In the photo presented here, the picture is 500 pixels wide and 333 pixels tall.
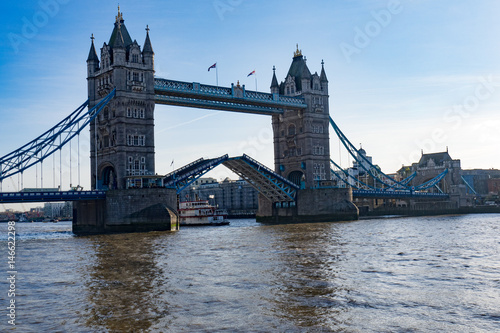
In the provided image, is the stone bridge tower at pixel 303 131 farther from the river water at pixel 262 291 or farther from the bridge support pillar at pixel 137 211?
the river water at pixel 262 291

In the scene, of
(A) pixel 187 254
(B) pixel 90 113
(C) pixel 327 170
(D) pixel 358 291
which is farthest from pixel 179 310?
(C) pixel 327 170

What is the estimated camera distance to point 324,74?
9850cm

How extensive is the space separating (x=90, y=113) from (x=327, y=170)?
4460cm

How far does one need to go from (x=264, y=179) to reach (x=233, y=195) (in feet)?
279

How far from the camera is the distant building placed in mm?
164500

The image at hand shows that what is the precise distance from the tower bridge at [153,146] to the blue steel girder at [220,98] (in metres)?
0.16

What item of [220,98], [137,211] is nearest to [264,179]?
[220,98]

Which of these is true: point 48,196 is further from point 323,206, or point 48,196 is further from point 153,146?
point 323,206

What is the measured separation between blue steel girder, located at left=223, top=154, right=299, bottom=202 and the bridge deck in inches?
915

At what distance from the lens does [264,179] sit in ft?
291

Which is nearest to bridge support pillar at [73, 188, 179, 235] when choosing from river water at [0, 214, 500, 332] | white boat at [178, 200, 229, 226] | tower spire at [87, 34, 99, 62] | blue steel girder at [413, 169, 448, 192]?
tower spire at [87, 34, 99, 62]

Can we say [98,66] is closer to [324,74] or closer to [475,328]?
[324,74]

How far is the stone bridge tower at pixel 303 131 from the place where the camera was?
93.6 meters

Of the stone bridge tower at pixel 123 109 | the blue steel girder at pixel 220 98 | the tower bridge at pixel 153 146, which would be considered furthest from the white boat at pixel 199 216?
the stone bridge tower at pixel 123 109
